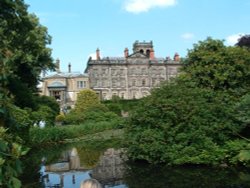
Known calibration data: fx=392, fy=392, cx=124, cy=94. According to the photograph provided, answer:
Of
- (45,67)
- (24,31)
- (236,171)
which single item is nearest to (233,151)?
(236,171)

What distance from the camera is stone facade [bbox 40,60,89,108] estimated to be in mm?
74000

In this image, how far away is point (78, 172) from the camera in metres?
16.0

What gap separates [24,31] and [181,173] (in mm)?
10877

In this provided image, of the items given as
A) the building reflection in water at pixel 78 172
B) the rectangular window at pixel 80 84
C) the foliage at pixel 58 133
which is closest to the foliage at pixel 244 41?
the foliage at pixel 58 133

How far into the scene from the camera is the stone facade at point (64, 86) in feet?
243

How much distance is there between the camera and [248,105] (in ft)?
50.0

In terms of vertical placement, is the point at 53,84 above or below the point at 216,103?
above

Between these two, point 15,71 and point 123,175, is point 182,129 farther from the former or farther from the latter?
point 15,71

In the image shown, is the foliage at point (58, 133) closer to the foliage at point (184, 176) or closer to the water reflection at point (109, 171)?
the water reflection at point (109, 171)

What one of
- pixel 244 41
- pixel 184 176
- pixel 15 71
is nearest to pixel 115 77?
pixel 244 41

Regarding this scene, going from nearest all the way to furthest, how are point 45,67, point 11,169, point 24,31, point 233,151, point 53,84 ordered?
point 11,169
point 233,151
point 24,31
point 45,67
point 53,84

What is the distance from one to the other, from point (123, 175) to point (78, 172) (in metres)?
2.34

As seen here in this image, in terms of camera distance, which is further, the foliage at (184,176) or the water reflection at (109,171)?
the water reflection at (109,171)

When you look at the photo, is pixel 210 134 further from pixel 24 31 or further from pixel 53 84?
pixel 53 84
